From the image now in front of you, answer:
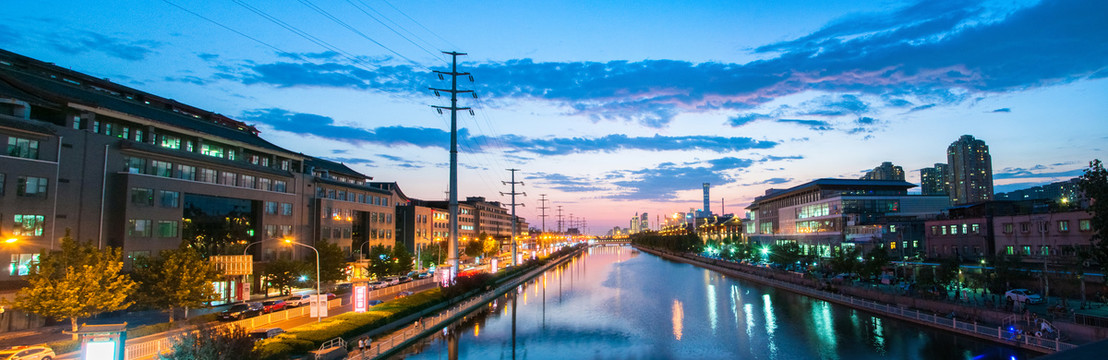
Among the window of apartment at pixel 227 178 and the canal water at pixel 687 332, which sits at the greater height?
the window of apartment at pixel 227 178

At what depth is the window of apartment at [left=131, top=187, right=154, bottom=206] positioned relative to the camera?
49.8m

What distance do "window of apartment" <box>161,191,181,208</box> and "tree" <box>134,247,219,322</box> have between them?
1025cm

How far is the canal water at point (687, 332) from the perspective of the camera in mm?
37875

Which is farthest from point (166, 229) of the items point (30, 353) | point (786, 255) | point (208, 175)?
point (786, 255)

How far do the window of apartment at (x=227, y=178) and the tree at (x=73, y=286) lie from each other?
23.6m

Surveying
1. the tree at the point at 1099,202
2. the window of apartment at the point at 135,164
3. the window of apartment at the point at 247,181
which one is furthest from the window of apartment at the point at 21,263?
the tree at the point at 1099,202

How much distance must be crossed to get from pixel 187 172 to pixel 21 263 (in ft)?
58.5

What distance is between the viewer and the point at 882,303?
50.7 metres

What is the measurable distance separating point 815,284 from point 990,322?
27.4 m

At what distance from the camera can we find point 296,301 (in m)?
51.0

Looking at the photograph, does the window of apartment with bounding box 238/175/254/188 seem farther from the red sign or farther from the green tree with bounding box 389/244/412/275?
the red sign

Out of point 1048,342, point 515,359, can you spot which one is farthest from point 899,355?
point 515,359

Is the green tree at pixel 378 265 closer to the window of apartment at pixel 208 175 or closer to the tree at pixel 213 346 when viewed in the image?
the window of apartment at pixel 208 175

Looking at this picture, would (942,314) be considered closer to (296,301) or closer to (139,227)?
(296,301)
